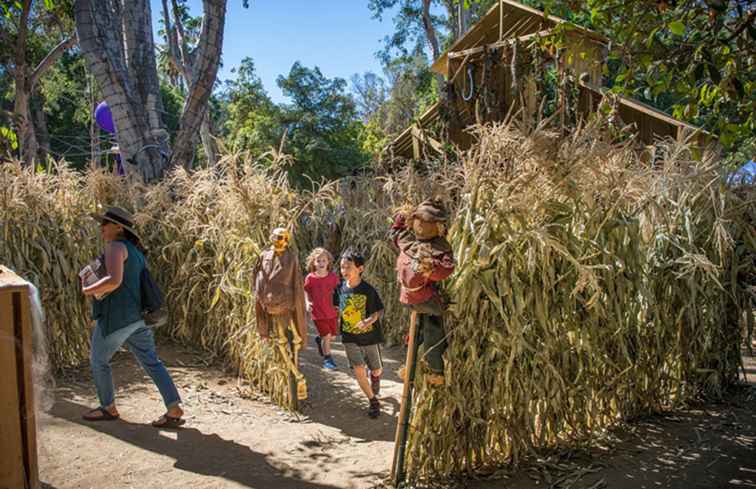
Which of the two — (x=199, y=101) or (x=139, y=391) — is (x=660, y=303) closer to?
(x=139, y=391)

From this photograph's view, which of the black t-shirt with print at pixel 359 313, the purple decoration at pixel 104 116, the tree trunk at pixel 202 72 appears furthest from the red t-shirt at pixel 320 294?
the purple decoration at pixel 104 116

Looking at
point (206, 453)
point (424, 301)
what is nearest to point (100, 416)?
point (206, 453)

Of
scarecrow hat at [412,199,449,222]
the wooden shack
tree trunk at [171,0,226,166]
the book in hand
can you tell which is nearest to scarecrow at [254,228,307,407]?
the book in hand

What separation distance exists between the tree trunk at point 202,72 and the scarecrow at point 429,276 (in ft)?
22.9

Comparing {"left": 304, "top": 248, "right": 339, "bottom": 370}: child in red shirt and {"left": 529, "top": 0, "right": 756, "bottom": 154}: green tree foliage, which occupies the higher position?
{"left": 529, "top": 0, "right": 756, "bottom": 154}: green tree foliage

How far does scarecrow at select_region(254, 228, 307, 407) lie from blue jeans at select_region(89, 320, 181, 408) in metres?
0.97

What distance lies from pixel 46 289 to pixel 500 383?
4749 mm

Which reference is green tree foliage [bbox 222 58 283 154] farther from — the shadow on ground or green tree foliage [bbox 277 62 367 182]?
the shadow on ground

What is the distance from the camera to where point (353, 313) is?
580 centimetres

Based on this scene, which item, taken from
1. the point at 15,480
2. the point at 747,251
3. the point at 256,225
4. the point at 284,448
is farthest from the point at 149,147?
the point at 747,251

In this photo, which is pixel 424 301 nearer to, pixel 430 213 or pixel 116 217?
pixel 430 213

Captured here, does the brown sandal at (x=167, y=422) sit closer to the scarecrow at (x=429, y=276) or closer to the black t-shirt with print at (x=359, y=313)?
the black t-shirt with print at (x=359, y=313)

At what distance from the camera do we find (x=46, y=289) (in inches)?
239

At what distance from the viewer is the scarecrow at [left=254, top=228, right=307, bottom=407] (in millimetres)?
5219
